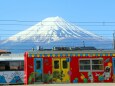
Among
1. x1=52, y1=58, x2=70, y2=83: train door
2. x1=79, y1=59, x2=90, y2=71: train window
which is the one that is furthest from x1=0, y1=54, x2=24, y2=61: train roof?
x1=79, y1=59, x2=90, y2=71: train window

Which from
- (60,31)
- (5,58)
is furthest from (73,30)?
(5,58)

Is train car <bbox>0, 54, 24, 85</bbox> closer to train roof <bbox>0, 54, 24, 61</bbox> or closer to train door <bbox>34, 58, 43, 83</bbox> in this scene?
train roof <bbox>0, 54, 24, 61</bbox>

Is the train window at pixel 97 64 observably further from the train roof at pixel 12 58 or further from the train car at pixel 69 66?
the train roof at pixel 12 58

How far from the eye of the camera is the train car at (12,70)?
44.2 meters

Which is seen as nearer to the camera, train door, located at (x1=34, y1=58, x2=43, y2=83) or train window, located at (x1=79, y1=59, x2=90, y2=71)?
train door, located at (x1=34, y1=58, x2=43, y2=83)

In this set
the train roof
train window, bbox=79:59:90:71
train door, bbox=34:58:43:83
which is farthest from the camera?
the train roof

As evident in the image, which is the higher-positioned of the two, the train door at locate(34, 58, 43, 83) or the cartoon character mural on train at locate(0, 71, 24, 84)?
the train door at locate(34, 58, 43, 83)

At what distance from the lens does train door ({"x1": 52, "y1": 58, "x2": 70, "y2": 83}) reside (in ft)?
133

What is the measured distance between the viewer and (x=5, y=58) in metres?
44.6

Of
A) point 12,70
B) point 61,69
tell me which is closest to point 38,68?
point 61,69

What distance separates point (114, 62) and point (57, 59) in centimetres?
479

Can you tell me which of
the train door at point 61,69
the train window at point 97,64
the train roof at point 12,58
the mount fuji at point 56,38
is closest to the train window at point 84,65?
the train window at point 97,64

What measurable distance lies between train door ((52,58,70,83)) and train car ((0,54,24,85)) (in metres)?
4.55

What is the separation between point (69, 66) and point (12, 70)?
20.3 feet
